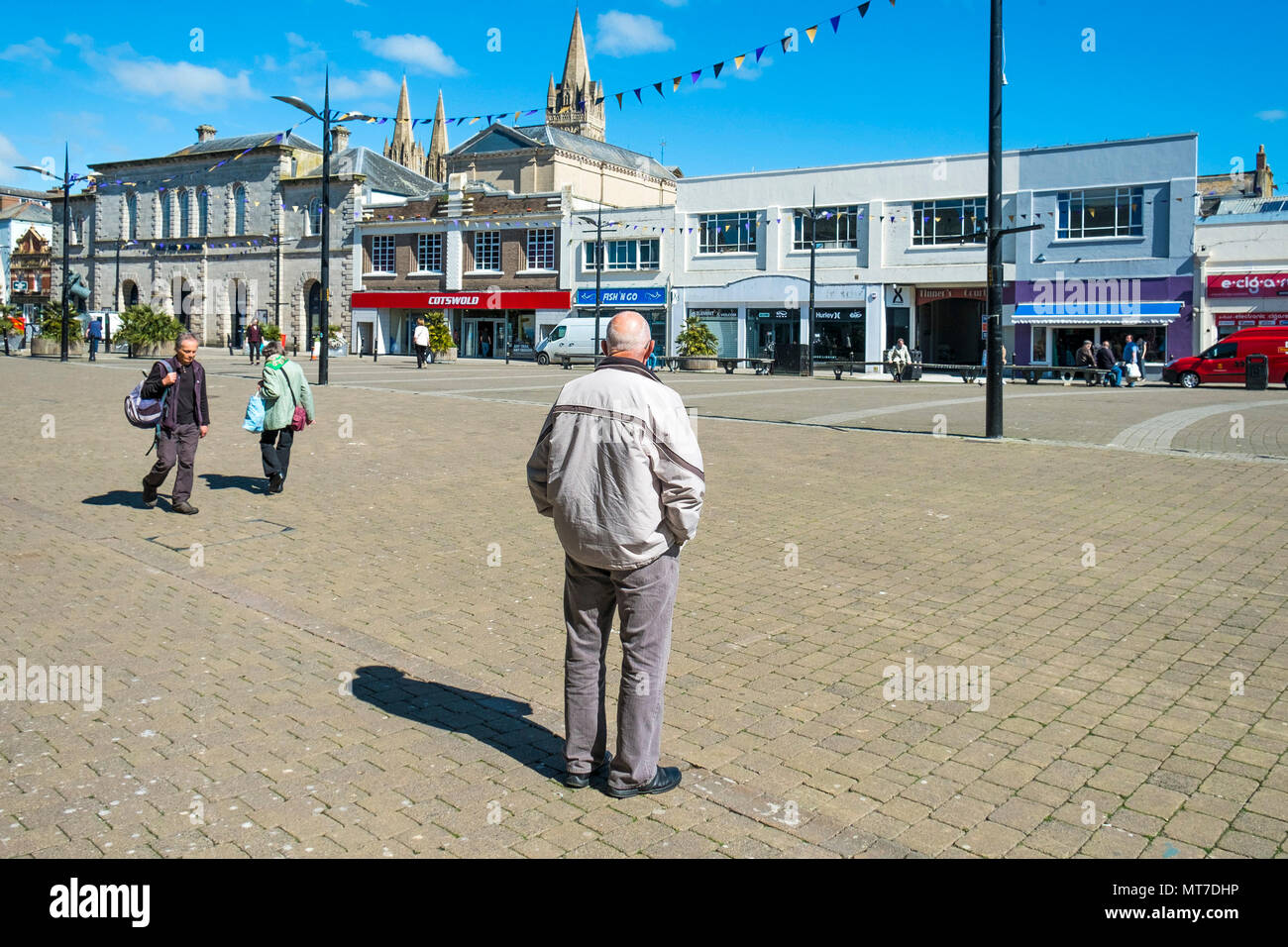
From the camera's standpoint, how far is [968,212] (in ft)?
147

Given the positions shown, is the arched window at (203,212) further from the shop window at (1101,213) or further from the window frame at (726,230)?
the shop window at (1101,213)

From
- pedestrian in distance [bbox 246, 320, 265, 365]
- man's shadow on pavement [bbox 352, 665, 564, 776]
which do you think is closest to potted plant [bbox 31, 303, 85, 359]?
pedestrian in distance [bbox 246, 320, 265, 365]

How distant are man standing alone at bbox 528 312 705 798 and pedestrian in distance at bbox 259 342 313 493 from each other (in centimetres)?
700

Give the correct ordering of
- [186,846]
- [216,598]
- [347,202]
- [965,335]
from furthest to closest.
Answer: [347,202] → [965,335] → [216,598] → [186,846]

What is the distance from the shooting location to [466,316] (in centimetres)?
6016

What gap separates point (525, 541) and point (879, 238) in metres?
40.7

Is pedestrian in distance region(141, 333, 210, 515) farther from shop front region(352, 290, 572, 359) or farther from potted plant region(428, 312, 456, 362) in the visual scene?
shop front region(352, 290, 572, 359)

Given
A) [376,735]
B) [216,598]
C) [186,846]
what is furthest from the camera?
[216,598]

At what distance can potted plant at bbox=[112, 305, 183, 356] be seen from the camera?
1543 inches

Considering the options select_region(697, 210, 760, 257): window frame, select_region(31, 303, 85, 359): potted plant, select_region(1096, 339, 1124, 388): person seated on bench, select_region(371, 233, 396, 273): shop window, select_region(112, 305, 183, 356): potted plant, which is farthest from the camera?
select_region(371, 233, 396, 273): shop window

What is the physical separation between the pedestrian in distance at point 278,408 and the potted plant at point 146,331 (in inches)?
1227

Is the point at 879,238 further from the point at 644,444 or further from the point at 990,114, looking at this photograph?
the point at 644,444

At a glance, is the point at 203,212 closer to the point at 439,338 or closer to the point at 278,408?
the point at 439,338
